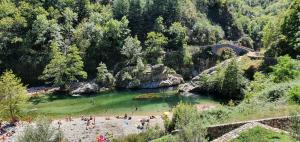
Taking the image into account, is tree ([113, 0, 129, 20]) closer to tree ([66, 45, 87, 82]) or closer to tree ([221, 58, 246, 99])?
tree ([66, 45, 87, 82])

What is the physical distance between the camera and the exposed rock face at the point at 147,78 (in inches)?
3556

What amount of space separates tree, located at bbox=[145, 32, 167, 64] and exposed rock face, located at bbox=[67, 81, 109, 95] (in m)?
15.5

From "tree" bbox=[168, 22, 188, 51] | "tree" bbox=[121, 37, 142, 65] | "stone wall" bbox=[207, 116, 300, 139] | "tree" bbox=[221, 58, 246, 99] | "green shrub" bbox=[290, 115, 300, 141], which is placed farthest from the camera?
"tree" bbox=[168, 22, 188, 51]

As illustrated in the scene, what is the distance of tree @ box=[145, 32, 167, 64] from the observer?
97.7 meters

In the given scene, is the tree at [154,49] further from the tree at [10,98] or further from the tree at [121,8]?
the tree at [10,98]

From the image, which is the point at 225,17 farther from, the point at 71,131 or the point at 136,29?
the point at 71,131

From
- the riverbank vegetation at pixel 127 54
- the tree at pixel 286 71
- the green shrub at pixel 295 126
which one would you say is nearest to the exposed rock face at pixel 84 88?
the riverbank vegetation at pixel 127 54

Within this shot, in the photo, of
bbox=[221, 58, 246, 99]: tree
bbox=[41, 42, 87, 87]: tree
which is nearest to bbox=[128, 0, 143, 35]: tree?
bbox=[41, 42, 87, 87]: tree

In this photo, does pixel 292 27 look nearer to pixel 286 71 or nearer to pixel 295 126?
pixel 286 71

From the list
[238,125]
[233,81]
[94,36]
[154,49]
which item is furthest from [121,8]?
[238,125]

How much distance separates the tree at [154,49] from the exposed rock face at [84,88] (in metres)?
15.5

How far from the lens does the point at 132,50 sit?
317 feet

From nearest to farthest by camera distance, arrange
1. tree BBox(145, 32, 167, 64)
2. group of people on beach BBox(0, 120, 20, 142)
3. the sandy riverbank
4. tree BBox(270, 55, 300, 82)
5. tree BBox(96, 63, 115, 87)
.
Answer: tree BBox(270, 55, 300, 82) < the sandy riverbank < group of people on beach BBox(0, 120, 20, 142) < tree BBox(96, 63, 115, 87) < tree BBox(145, 32, 167, 64)

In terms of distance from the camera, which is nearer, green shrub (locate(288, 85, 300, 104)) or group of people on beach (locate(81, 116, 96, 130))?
green shrub (locate(288, 85, 300, 104))
